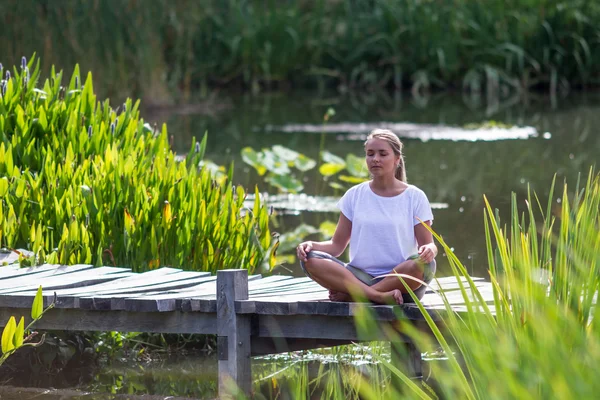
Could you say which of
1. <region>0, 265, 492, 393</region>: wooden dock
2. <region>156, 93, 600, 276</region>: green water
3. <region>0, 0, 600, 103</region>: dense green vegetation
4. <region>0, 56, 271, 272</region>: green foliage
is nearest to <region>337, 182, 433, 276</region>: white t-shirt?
<region>0, 265, 492, 393</region>: wooden dock

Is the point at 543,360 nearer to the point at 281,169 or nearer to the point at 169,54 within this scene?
the point at 281,169

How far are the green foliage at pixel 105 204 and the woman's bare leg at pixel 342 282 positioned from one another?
45.8 inches

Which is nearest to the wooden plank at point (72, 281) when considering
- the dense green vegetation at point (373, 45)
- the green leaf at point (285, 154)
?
the green leaf at point (285, 154)

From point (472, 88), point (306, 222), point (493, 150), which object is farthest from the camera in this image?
point (472, 88)

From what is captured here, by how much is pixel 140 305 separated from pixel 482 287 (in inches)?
54.7

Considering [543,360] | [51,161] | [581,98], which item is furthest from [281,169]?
[581,98]

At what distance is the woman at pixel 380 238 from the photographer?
14.1 ft

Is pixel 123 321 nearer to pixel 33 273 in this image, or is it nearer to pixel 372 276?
pixel 33 273

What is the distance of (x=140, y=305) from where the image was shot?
14.1ft

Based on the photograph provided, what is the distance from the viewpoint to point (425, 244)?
4.33m

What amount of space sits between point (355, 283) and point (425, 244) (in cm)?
31

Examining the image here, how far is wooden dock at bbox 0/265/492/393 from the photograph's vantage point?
13.9ft

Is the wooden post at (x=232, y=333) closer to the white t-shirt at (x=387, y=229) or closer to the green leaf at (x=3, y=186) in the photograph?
the white t-shirt at (x=387, y=229)

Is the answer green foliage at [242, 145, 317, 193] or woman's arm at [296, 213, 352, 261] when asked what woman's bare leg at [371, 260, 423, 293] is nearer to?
woman's arm at [296, 213, 352, 261]
